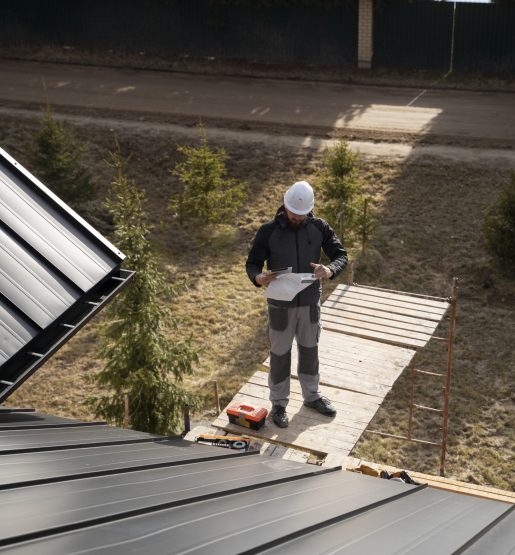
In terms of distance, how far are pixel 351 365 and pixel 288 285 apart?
176 cm

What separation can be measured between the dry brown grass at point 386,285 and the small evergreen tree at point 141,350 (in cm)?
142

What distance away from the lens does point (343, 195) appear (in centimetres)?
1395

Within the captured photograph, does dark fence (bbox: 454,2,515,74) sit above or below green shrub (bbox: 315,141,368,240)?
above

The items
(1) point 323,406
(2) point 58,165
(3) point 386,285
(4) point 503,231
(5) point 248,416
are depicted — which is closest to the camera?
(5) point 248,416

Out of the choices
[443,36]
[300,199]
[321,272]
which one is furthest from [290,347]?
[443,36]

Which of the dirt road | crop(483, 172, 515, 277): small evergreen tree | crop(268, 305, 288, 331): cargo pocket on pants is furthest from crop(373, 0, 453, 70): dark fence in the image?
crop(268, 305, 288, 331): cargo pocket on pants

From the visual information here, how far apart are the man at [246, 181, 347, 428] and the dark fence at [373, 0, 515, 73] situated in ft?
53.1

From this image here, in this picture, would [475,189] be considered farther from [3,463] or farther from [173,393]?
[3,463]

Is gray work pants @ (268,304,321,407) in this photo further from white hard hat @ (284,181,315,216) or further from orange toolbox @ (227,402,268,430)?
white hard hat @ (284,181,315,216)

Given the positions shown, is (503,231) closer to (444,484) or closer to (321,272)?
(444,484)

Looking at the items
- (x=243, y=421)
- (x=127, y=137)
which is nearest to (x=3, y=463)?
(x=243, y=421)

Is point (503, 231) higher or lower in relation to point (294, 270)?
higher

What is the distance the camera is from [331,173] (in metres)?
14.2

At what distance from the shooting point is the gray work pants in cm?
716
